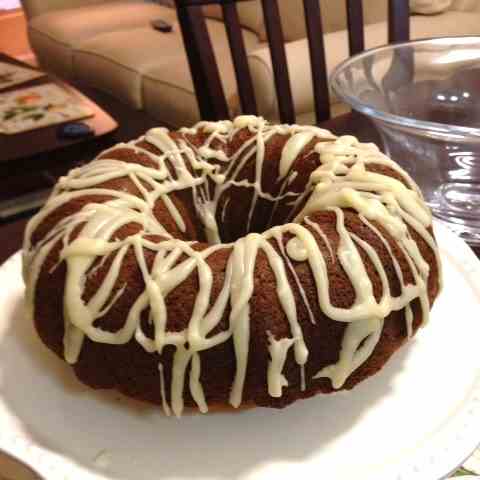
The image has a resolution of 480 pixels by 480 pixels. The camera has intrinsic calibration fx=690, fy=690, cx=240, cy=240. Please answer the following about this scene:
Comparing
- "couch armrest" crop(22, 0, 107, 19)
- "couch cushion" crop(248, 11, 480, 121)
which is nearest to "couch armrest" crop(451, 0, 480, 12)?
"couch cushion" crop(248, 11, 480, 121)

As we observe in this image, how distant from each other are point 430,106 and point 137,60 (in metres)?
1.81

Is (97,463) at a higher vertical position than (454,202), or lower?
higher

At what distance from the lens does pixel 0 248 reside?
1.04 meters

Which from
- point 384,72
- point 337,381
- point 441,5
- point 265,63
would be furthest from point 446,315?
point 441,5

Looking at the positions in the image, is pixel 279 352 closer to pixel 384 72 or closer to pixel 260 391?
pixel 260 391

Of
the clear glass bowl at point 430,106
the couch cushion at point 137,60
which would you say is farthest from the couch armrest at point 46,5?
the clear glass bowl at point 430,106

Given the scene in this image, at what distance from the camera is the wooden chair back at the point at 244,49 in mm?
1488

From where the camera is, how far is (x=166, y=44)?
2904 millimetres

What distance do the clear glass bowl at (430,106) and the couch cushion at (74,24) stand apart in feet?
7.56

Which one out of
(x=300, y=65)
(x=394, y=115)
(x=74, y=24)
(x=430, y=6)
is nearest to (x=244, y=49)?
(x=300, y=65)

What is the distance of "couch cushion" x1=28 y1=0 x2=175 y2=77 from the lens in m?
3.31

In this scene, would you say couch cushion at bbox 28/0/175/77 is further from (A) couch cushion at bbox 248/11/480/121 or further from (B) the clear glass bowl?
(B) the clear glass bowl

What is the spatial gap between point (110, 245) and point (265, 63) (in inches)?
55.0

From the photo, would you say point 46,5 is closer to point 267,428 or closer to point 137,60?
point 137,60
